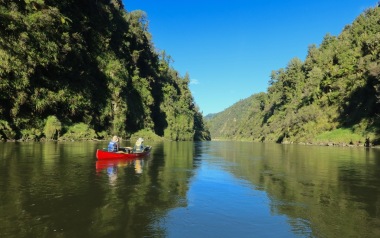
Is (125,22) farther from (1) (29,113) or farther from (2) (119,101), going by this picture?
(1) (29,113)

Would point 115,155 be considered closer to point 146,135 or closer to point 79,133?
point 79,133

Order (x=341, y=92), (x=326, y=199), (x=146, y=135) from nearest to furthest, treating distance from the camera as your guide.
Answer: (x=326, y=199)
(x=341, y=92)
(x=146, y=135)

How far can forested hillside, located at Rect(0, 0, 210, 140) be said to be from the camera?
162 ft

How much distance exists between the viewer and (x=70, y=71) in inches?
2473

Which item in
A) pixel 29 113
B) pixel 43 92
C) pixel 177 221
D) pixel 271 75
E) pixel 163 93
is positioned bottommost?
pixel 177 221

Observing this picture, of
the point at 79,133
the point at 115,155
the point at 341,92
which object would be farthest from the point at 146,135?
the point at 115,155

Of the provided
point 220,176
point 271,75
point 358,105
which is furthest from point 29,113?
point 271,75

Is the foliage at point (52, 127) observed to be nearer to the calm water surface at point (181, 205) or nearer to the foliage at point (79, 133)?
the foliage at point (79, 133)

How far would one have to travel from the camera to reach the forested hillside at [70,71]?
49312 mm

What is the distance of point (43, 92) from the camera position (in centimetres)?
5444

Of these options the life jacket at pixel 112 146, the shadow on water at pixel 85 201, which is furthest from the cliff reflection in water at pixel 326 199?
the life jacket at pixel 112 146

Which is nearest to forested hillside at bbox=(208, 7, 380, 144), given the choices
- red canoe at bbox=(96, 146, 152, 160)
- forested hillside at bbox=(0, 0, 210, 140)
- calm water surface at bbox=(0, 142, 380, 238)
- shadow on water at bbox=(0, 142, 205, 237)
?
red canoe at bbox=(96, 146, 152, 160)

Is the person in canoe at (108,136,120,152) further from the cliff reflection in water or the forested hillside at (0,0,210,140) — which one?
the forested hillside at (0,0,210,140)

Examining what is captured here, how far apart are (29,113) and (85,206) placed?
158 ft
